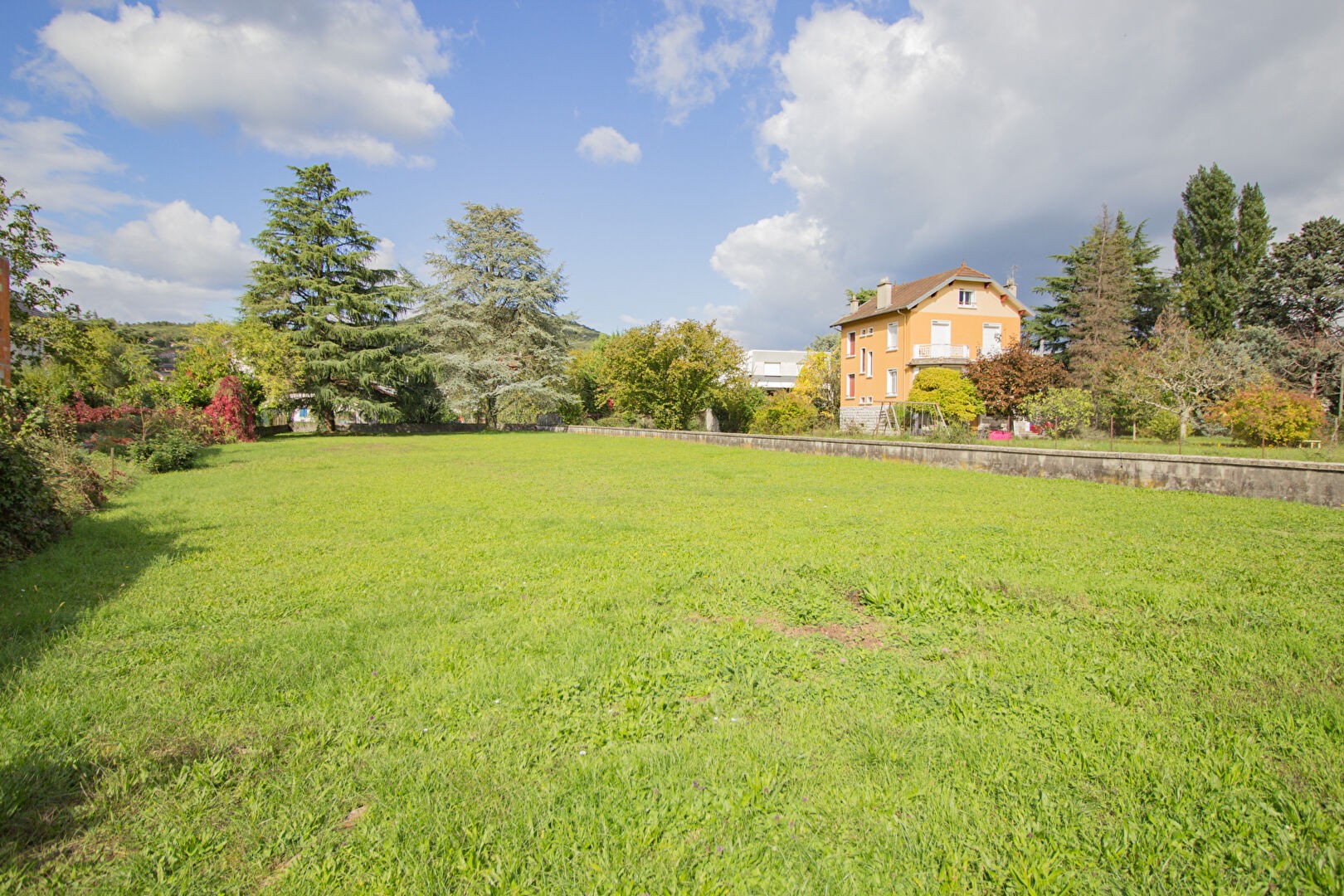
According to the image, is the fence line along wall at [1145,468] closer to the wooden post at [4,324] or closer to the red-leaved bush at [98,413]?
the wooden post at [4,324]

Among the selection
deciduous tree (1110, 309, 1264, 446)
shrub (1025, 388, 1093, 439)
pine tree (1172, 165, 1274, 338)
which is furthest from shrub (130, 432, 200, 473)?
pine tree (1172, 165, 1274, 338)

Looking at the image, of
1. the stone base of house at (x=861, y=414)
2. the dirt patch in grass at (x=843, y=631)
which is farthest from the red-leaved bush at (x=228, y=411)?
the dirt patch in grass at (x=843, y=631)

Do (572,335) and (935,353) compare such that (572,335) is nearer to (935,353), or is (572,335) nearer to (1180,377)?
(935,353)

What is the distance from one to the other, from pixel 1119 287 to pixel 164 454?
155ft

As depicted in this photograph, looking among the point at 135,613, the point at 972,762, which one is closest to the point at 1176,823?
the point at 972,762

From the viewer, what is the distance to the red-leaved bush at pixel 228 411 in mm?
26344

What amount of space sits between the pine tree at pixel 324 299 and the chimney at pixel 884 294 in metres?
29.1

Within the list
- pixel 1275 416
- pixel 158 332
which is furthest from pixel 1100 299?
pixel 158 332

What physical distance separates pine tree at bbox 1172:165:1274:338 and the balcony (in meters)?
12.4

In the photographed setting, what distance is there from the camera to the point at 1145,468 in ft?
37.1

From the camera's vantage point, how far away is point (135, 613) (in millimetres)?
4465

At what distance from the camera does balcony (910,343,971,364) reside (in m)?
33.1

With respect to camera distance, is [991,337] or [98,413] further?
[991,337]

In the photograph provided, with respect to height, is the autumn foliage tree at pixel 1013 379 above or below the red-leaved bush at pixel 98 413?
above
